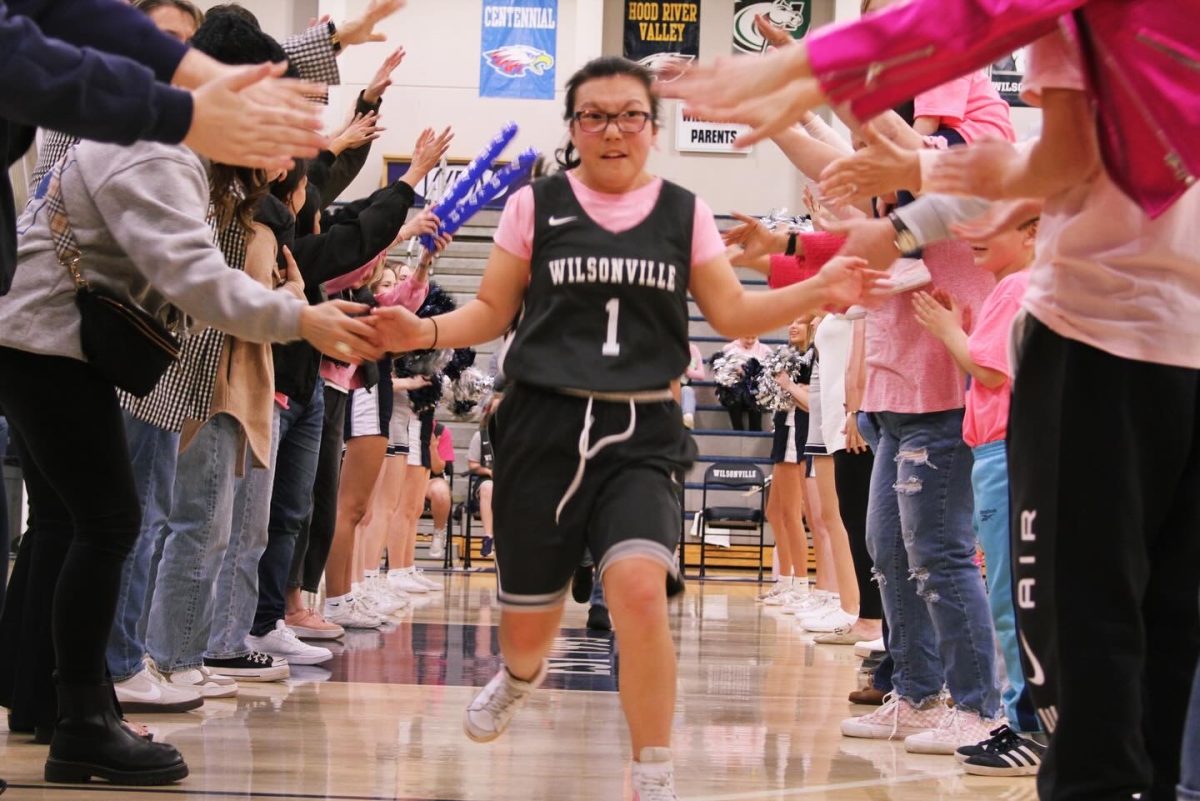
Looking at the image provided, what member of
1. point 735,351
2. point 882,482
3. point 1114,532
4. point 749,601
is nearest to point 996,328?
point 882,482

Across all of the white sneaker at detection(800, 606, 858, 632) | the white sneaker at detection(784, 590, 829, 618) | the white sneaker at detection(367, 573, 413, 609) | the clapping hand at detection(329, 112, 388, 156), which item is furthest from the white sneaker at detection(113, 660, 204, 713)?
the white sneaker at detection(784, 590, 829, 618)

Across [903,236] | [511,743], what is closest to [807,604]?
[511,743]

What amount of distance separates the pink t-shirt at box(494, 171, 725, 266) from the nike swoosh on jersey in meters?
1.39

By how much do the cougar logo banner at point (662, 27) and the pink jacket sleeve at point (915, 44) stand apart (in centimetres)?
1633

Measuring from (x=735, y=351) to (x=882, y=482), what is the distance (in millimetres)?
7572

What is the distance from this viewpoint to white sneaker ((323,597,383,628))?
261 inches

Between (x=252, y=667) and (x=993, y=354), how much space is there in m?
2.85

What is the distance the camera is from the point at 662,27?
57.8 feet

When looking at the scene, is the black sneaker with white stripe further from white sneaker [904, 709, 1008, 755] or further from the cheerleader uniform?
the cheerleader uniform

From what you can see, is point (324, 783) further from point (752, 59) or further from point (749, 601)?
point (749, 601)

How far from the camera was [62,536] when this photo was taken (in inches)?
127

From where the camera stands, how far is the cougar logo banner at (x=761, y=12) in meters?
17.2

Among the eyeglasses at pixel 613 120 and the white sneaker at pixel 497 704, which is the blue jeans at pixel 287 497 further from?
the eyeglasses at pixel 613 120

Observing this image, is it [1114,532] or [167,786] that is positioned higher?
[1114,532]
